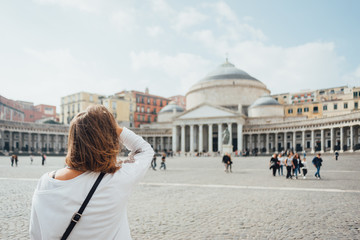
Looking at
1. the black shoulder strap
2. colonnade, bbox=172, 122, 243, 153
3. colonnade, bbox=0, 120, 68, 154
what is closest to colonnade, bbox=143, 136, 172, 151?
colonnade, bbox=172, 122, 243, 153

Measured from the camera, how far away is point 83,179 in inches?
74.4

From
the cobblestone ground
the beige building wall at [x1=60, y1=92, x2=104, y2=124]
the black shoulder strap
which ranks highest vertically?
the beige building wall at [x1=60, y1=92, x2=104, y2=124]

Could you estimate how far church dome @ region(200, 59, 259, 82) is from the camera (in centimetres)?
7419

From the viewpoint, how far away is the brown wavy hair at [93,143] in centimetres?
192

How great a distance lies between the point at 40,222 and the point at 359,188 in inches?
497

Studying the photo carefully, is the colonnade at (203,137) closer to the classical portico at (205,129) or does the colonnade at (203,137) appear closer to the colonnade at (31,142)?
the classical portico at (205,129)

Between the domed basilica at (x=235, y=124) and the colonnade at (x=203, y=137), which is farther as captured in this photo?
the colonnade at (x=203, y=137)

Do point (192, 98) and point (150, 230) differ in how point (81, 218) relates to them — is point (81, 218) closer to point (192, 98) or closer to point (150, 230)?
point (150, 230)

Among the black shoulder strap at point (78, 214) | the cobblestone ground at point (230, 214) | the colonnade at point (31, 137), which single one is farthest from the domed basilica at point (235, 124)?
the black shoulder strap at point (78, 214)

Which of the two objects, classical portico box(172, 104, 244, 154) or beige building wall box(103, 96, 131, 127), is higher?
beige building wall box(103, 96, 131, 127)

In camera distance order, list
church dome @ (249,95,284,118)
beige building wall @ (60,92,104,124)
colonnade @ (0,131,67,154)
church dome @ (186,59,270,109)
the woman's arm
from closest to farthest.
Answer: the woman's arm
colonnade @ (0,131,67,154)
church dome @ (249,95,284,118)
church dome @ (186,59,270,109)
beige building wall @ (60,92,104,124)

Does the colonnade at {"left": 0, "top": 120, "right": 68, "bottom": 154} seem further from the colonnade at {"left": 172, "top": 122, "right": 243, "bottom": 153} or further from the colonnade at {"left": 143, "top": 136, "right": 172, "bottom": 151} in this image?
the colonnade at {"left": 172, "top": 122, "right": 243, "bottom": 153}

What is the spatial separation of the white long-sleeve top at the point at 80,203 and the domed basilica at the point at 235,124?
1702 inches

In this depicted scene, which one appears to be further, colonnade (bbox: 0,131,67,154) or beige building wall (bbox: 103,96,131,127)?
beige building wall (bbox: 103,96,131,127)
